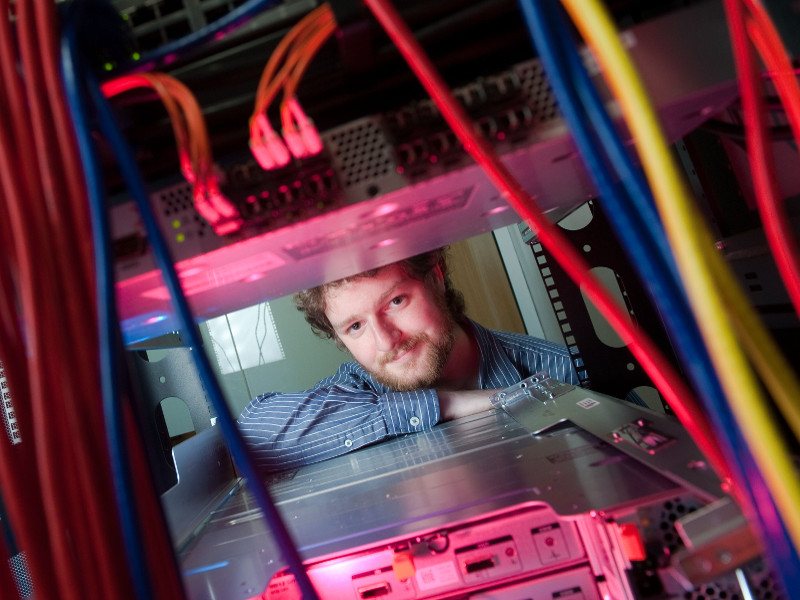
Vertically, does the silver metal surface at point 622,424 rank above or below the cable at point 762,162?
below

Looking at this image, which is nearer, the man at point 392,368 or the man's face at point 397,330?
the man at point 392,368

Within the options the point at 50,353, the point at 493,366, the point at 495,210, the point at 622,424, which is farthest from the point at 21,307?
the point at 493,366

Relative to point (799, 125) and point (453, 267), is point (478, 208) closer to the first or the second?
point (799, 125)

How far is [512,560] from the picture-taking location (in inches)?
19.3

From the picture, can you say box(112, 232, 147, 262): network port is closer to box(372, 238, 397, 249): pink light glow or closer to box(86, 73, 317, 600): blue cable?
box(86, 73, 317, 600): blue cable

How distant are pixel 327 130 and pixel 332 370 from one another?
2030 millimetres

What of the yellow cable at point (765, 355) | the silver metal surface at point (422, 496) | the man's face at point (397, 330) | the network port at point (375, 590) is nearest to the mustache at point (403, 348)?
the man's face at point (397, 330)

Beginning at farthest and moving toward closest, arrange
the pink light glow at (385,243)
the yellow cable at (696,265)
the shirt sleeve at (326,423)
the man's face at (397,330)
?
the man's face at (397,330), the shirt sleeve at (326,423), the pink light glow at (385,243), the yellow cable at (696,265)

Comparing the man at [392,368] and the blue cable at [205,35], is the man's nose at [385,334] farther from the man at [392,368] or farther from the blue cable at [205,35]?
the blue cable at [205,35]

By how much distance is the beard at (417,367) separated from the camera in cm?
166

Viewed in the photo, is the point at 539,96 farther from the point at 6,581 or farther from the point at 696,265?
the point at 6,581

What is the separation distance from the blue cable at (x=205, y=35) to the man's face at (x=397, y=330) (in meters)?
1.22

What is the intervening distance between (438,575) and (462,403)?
810mm

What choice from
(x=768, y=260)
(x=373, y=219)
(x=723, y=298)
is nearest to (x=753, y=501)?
(x=723, y=298)
